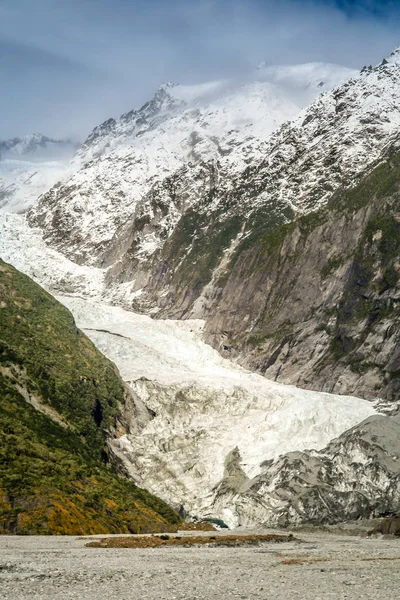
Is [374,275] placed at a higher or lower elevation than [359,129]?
lower

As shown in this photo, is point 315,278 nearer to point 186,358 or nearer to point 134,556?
point 186,358

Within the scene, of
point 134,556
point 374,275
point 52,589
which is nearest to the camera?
point 52,589

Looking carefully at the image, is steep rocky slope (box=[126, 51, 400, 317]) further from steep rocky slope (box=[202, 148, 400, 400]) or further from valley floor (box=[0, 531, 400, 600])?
valley floor (box=[0, 531, 400, 600])

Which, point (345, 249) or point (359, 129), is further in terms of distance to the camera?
point (359, 129)

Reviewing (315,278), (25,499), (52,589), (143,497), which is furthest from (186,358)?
(52,589)

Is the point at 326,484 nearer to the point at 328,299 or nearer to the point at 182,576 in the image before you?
the point at 328,299

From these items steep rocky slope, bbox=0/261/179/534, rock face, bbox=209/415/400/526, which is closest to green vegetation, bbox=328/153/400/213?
rock face, bbox=209/415/400/526

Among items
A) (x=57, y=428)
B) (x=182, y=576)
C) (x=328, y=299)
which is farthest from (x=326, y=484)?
(x=182, y=576)
